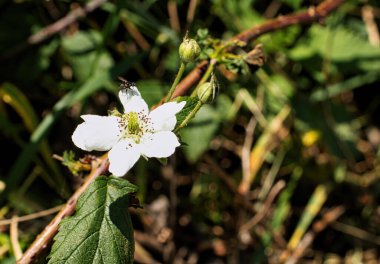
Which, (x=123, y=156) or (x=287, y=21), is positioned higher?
(x=287, y=21)

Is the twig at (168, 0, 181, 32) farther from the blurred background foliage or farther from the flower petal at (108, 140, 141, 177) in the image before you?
the flower petal at (108, 140, 141, 177)

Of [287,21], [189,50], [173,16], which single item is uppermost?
[173,16]

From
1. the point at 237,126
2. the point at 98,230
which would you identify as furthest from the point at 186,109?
the point at 237,126

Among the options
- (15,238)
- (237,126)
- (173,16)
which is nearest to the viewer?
(15,238)

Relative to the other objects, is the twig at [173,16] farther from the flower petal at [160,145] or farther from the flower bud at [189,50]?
the flower petal at [160,145]

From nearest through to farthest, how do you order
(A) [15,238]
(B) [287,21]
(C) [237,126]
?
1. (A) [15,238]
2. (B) [287,21]
3. (C) [237,126]

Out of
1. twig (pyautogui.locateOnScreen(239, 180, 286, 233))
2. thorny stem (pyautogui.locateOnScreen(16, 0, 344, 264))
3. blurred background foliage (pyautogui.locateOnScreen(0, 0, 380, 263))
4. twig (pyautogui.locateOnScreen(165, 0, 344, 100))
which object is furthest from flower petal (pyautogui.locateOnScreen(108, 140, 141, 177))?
twig (pyautogui.locateOnScreen(239, 180, 286, 233))

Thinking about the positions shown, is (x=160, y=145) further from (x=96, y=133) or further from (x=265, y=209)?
(x=265, y=209)

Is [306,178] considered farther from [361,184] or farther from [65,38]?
[65,38]

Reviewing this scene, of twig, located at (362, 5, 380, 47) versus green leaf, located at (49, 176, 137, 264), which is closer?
green leaf, located at (49, 176, 137, 264)
